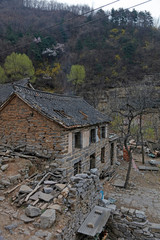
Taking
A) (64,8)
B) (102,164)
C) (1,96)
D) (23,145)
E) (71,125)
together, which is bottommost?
(102,164)

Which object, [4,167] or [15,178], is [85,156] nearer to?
[15,178]

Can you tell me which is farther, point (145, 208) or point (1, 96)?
point (1, 96)

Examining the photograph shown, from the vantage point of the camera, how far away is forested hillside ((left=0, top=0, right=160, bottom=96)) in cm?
3588

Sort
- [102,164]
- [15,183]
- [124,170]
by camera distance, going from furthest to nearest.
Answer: [124,170], [102,164], [15,183]

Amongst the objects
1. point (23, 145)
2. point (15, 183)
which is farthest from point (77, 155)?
point (15, 183)

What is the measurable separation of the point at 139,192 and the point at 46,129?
7610mm

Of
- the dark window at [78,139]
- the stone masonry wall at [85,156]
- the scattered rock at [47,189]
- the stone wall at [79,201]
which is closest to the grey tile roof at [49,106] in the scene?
the dark window at [78,139]

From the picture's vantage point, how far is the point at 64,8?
72.6m

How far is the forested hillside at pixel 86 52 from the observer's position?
3588 centimetres

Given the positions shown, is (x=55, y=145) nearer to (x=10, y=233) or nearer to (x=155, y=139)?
(x=10, y=233)

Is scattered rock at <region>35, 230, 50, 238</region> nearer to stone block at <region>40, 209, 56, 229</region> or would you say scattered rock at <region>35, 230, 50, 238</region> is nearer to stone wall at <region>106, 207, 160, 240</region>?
stone block at <region>40, 209, 56, 229</region>

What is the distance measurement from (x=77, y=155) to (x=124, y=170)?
7.41 meters

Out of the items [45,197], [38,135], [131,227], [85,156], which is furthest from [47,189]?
[85,156]

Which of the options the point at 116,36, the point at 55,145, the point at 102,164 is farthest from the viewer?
the point at 116,36
